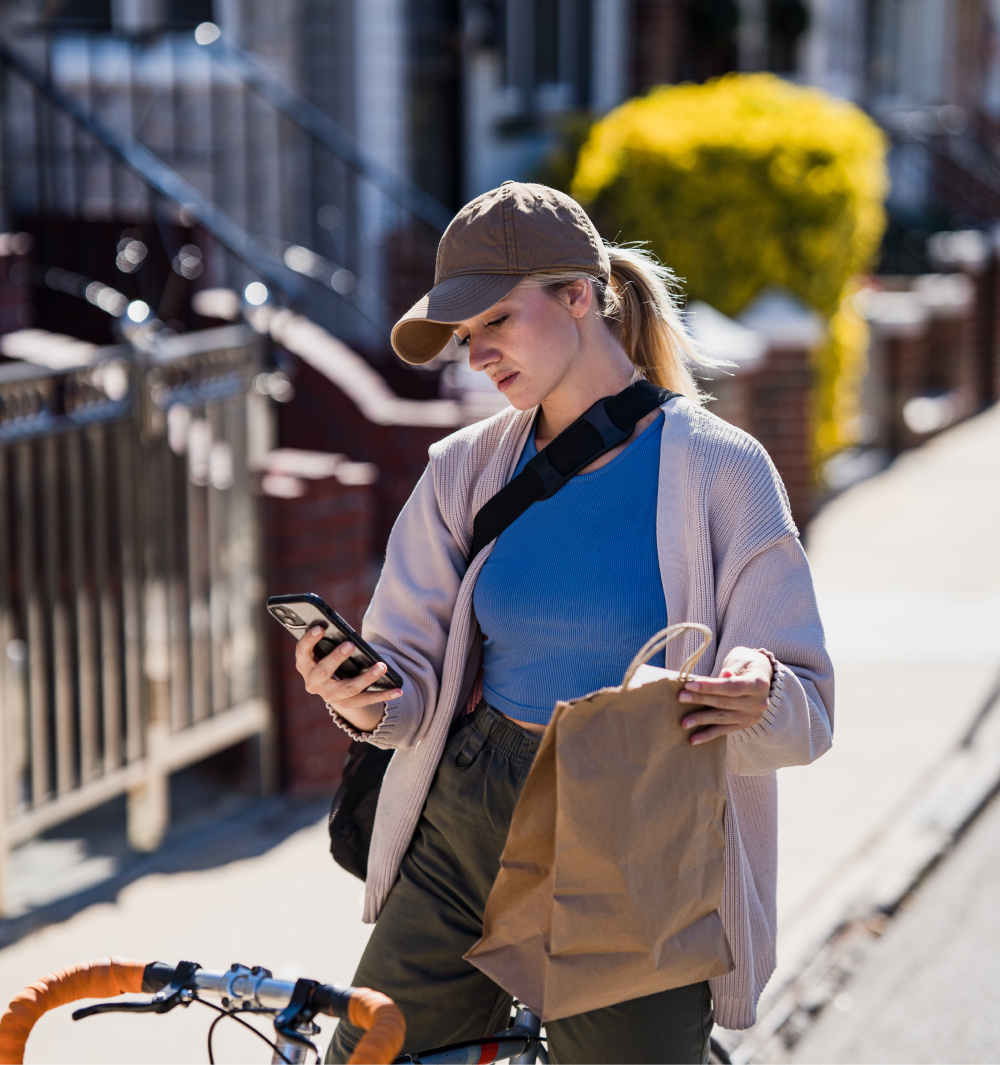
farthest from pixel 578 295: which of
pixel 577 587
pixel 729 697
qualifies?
pixel 729 697

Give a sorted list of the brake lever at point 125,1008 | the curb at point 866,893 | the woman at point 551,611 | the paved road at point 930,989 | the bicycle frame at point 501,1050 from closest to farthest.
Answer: the brake lever at point 125,1008 < the woman at point 551,611 < the bicycle frame at point 501,1050 < the paved road at point 930,989 < the curb at point 866,893

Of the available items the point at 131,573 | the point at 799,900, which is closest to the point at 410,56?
the point at 131,573

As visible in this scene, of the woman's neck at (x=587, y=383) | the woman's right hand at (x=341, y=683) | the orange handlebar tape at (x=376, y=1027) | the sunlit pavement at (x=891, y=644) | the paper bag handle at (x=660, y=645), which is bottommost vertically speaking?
the sunlit pavement at (x=891, y=644)

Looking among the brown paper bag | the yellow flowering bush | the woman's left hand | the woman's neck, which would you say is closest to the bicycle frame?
the brown paper bag

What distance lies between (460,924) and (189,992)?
2.00 feet

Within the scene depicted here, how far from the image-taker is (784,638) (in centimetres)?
222

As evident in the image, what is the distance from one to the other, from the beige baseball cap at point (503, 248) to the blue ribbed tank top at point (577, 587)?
0.32 meters

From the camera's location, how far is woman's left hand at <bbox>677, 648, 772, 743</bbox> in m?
2.02

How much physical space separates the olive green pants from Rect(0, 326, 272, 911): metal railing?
7.85 feet

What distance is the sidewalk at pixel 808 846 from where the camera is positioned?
4406 mm

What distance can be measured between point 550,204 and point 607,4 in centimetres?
1151

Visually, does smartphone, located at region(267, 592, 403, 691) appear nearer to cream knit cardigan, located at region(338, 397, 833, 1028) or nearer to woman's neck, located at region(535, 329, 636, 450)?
cream knit cardigan, located at region(338, 397, 833, 1028)

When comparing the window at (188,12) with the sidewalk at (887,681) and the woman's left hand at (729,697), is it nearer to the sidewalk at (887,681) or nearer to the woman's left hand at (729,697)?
the sidewalk at (887,681)

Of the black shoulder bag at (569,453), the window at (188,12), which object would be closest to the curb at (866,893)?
the black shoulder bag at (569,453)
